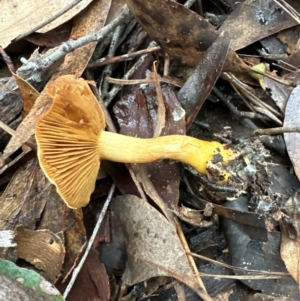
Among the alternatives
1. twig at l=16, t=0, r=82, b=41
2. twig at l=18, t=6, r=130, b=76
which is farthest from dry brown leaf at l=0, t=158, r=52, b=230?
twig at l=16, t=0, r=82, b=41

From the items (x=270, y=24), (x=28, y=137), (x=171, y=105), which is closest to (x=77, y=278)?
(x=28, y=137)

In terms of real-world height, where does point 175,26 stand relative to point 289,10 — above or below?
above

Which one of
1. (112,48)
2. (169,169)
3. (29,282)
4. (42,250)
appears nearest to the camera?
(29,282)

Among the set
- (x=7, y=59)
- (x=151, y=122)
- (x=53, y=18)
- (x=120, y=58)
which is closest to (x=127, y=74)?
(x=120, y=58)

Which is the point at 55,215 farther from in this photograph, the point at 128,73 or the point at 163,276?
the point at 128,73

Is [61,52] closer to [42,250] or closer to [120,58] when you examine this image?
[120,58]

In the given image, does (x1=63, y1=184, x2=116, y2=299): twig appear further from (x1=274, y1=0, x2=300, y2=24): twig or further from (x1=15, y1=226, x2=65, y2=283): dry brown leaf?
(x1=274, y1=0, x2=300, y2=24): twig

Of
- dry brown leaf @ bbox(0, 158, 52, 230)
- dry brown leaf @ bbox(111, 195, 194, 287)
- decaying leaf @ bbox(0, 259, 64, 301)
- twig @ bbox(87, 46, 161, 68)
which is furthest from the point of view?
twig @ bbox(87, 46, 161, 68)
